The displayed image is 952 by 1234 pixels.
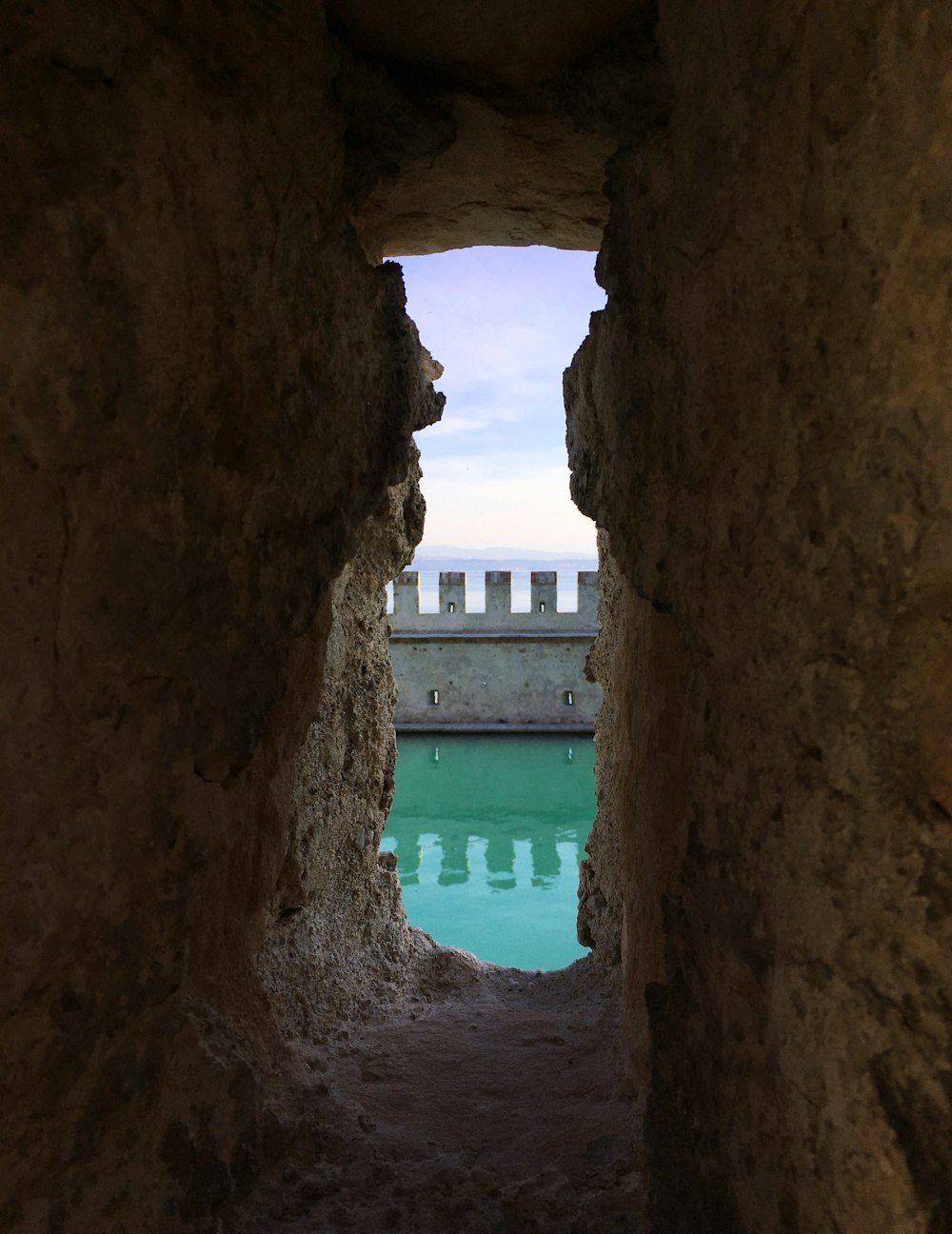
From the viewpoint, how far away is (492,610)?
13.2 m

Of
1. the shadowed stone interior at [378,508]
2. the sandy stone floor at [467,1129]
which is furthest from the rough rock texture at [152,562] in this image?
the sandy stone floor at [467,1129]

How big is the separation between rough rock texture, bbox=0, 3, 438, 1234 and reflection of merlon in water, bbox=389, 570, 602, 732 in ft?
36.8

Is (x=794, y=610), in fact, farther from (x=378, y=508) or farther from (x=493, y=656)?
(x=493, y=656)

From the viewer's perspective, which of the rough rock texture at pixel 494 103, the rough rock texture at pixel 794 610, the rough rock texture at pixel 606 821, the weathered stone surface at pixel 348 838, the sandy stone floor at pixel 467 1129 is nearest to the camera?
the rough rock texture at pixel 794 610

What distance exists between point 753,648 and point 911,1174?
711 millimetres

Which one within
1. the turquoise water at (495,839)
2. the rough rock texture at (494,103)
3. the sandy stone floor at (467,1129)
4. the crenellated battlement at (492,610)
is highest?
the rough rock texture at (494,103)

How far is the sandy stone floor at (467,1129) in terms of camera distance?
1738 mm

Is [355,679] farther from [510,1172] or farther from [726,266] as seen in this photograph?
[726,266]

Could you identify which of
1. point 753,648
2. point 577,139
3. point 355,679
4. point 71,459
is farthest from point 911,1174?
point 577,139

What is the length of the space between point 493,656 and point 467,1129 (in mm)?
11187

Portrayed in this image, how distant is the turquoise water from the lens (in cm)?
629

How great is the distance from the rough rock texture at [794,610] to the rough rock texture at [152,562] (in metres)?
0.76

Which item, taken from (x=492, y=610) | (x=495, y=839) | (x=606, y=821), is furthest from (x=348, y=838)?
(x=492, y=610)

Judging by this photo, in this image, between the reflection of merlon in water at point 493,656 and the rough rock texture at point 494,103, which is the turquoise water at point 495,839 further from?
the rough rock texture at point 494,103
